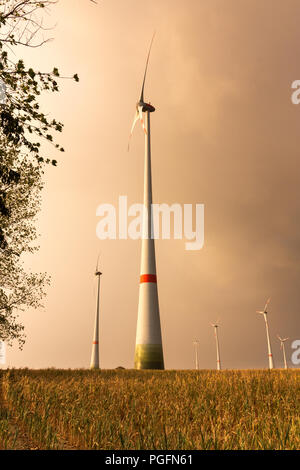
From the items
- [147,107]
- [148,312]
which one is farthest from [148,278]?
[147,107]

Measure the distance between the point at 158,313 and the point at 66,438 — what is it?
36.0 metres

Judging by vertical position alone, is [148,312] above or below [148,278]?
below

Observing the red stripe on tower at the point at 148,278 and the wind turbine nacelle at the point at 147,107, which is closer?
the red stripe on tower at the point at 148,278

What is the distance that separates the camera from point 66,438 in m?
6.90

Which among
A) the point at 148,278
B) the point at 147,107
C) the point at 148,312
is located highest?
the point at 147,107

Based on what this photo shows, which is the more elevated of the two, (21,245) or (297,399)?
(21,245)

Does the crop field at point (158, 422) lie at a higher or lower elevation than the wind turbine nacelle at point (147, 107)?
lower

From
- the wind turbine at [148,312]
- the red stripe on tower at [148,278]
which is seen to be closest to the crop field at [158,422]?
the wind turbine at [148,312]

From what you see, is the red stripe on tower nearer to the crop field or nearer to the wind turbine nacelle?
the wind turbine nacelle

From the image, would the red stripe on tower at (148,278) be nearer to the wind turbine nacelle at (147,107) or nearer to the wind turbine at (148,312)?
the wind turbine at (148,312)

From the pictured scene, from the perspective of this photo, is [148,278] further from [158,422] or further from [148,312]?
[158,422]
